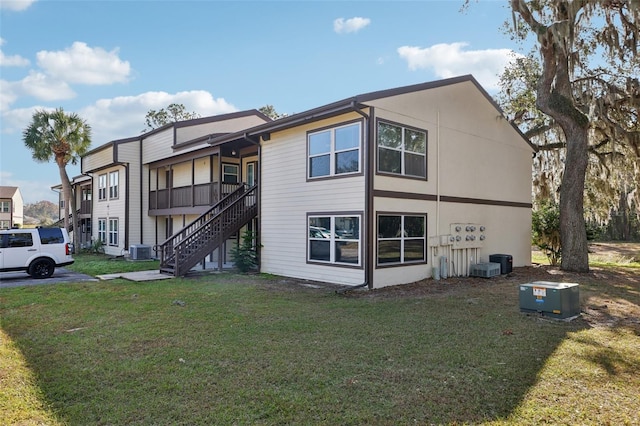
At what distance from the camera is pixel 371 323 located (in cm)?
711

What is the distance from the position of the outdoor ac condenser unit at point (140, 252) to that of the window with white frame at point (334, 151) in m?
10.9

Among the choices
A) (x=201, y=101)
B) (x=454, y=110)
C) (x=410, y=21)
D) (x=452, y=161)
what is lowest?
(x=452, y=161)

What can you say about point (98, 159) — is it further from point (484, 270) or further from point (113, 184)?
point (484, 270)

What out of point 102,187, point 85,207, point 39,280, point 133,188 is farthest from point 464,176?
point 85,207

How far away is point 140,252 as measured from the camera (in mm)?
19188

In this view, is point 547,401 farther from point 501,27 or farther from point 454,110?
point 501,27

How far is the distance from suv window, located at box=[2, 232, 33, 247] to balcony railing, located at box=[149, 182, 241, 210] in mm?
6047

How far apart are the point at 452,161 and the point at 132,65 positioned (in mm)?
11619

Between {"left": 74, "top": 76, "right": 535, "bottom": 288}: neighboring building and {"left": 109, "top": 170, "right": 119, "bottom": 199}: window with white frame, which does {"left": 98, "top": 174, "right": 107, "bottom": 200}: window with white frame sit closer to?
{"left": 109, "top": 170, "right": 119, "bottom": 199}: window with white frame

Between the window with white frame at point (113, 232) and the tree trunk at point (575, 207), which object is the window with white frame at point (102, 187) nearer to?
the window with white frame at point (113, 232)

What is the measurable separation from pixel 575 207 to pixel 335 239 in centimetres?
929

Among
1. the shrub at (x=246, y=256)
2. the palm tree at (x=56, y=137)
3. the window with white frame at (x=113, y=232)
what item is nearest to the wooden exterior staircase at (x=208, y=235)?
the shrub at (x=246, y=256)

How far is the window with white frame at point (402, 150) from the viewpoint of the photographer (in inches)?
443

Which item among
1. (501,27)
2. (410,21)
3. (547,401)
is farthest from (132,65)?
(501,27)
